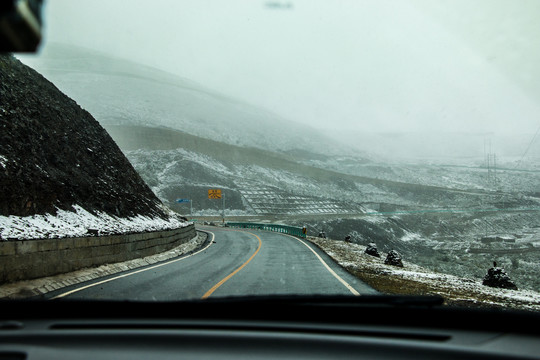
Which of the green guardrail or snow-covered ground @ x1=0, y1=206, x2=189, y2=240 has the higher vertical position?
snow-covered ground @ x1=0, y1=206, x2=189, y2=240

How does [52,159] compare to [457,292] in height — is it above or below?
above

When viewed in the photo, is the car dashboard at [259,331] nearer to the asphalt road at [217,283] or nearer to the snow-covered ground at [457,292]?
the asphalt road at [217,283]

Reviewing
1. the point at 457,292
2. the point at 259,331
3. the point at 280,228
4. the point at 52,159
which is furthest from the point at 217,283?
the point at 280,228

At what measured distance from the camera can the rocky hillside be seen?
1369 centimetres

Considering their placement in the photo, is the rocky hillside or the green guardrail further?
the green guardrail

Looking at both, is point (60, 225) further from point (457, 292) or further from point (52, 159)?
point (457, 292)

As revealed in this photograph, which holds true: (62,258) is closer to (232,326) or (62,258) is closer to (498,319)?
(232,326)

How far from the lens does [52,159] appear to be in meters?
17.9

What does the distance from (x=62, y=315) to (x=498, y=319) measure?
9.89ft

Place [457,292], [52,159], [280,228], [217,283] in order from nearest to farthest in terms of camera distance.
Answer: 1. [217,283]
2. [457,292]
3. [52,159]
4. [280,228]

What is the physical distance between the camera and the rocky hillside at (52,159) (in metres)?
13.7

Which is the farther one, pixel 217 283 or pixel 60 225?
pixel 60 225

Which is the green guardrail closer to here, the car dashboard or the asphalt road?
the asphalt road

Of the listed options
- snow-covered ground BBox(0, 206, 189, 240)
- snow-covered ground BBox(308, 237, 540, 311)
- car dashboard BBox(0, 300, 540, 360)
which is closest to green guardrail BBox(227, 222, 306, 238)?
snow-covered ground BBox(0, 206, 189, 240)
